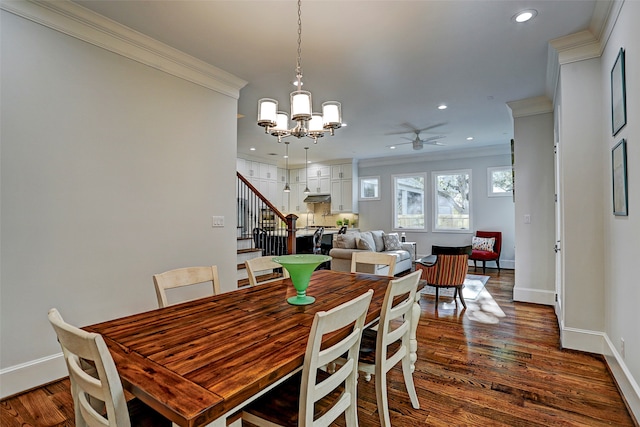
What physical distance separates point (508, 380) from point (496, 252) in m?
5.12

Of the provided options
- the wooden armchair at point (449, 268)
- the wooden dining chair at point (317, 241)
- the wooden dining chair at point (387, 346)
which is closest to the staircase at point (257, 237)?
the wooden dining chair at point (317, 241)

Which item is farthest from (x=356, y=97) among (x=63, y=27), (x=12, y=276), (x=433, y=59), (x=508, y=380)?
(x=12, y=276)

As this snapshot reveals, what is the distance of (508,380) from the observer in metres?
2.36

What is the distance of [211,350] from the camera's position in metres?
1.19

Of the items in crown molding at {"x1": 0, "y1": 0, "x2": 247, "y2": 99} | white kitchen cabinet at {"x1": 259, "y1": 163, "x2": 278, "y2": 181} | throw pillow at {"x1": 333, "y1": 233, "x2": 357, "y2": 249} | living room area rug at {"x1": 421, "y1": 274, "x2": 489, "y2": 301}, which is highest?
crown molding at {"x1": 0, "y1": 0, "x2": 247, "y2": 99}

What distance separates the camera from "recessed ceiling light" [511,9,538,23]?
97.8 inches

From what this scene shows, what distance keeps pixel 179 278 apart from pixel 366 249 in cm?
403

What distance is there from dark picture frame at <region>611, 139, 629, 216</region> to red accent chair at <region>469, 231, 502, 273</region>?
14.8 ft

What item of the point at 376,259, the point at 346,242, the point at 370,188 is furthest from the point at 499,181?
the point at 376,259

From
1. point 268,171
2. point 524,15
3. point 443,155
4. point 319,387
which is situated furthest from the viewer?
point 268,171

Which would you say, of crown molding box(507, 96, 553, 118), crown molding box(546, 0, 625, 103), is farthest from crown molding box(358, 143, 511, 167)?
crown molding box(546, 0, 625, 103)

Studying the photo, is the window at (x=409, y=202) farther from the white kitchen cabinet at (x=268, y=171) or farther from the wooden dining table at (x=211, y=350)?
the wooden dining table at (x=211, y=350)

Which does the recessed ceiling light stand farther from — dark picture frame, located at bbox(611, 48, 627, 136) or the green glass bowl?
the green glass bowl

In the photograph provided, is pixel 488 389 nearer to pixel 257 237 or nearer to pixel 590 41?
pixel 590 41
